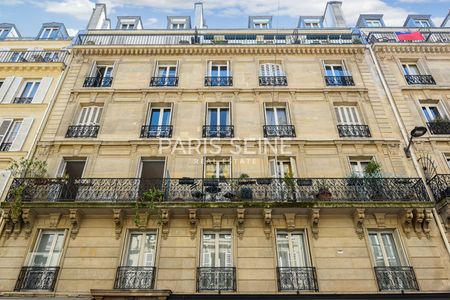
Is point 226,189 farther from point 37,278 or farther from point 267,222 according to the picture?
point 37,278

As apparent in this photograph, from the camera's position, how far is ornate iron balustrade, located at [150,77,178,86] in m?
12.4

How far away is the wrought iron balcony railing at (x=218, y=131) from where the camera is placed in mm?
10805

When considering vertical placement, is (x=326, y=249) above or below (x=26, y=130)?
below

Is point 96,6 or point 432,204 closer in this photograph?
point 432,204

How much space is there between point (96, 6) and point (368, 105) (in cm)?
1500

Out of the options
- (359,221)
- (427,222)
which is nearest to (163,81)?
(359,221)

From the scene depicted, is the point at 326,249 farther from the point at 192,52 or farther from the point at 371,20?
the point at 371,20

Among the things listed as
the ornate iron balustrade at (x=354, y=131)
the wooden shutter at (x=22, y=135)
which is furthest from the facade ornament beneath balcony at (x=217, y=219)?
the wooden shutter at (x=22, y=135)

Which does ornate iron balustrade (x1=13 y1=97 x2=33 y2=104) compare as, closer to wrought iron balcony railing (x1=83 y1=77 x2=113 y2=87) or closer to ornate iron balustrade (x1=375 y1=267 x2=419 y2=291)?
wrought iron balcony railing (x1=83 y1=77 x2=113 y2=87)

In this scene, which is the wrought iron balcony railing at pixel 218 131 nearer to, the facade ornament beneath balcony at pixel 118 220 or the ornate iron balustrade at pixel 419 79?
the facade ornament beneath balcony at pixel 118 220

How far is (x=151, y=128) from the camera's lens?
11.0 m

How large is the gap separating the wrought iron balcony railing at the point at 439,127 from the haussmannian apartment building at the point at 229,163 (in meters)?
0.04

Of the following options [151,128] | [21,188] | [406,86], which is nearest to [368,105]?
[406,86]

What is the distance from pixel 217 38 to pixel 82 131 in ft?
24.5
